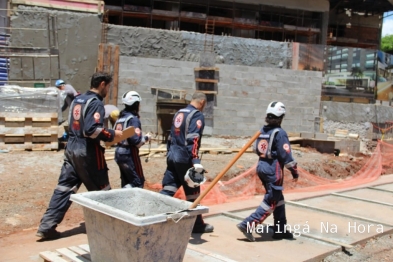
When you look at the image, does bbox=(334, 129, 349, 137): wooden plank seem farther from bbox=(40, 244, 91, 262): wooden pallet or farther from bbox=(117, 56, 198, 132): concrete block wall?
bbox=(40, 244, 91, 262): wooden pallet

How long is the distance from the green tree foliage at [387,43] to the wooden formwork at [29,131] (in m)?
41.3

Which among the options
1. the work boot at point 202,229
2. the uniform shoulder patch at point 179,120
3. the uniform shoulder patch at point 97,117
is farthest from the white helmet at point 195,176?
the uniform shoulder patch at point 97,117

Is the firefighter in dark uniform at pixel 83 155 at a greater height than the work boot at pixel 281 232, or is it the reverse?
the firefighter in dark uniform at pixel 83 155

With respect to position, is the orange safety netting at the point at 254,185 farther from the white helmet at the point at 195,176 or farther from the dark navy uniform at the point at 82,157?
the dark navy uniform at the point at 82,157

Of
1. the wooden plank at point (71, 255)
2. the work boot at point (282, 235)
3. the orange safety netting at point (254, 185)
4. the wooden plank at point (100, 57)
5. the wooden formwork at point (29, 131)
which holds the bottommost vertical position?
the orange safety netting at point (254, 185)

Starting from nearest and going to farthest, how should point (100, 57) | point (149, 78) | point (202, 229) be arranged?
1. point (202, 229)
2. point (100, 57)
3. point (149, 78)

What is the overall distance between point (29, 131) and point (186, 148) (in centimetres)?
597

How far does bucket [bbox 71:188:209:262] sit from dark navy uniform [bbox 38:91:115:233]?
3.15ft

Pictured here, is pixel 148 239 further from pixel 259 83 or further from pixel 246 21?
pixel 246 21

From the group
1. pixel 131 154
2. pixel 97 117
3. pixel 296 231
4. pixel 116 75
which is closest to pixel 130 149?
pixel 131 154

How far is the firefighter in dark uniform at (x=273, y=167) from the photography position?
5.09 metres

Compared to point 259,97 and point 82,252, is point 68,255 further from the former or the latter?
point 259,97

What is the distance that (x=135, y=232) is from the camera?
327 cm

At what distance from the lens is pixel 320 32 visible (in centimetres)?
2641
